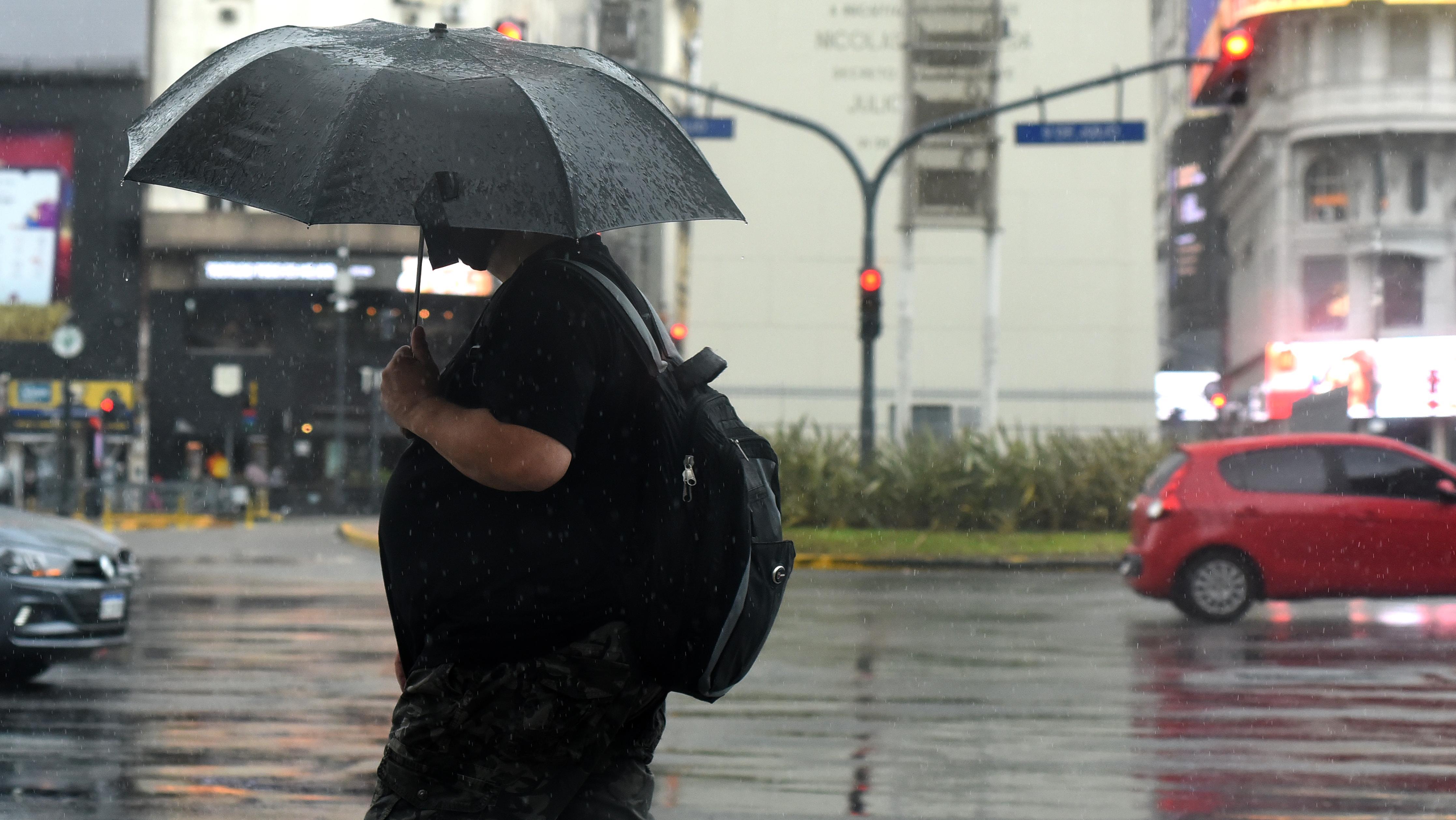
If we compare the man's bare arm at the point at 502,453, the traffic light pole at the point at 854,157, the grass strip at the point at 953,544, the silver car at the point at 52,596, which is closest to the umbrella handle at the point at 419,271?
A: the man's bare arm at the point at 502,453

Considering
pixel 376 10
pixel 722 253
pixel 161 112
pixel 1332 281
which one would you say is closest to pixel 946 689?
pixel 161 112

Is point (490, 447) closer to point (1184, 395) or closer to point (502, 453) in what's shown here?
point (502, 453)

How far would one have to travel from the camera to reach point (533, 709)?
2.32 metres

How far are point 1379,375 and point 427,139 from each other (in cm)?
5243

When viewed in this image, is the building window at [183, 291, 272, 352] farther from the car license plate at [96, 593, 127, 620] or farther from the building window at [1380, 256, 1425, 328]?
the car license plate at [96, 593, 127, 620]

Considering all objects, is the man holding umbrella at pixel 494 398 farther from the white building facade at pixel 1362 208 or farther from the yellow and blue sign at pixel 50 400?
the yellow and blue sign at pixel 50 400

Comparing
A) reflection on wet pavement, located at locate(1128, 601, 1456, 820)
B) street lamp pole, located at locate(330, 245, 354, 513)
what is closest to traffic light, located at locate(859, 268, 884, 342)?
reflection on wet pavement, located at locate(1128, 601, 1456, 820)

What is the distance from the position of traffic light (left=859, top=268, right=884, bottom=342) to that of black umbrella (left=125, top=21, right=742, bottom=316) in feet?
56.6

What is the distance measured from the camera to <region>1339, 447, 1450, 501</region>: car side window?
12992 millimetres

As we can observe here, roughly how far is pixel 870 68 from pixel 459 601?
33180 mm

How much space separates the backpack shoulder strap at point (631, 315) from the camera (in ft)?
7.88

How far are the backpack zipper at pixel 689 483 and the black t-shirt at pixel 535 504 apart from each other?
8cm

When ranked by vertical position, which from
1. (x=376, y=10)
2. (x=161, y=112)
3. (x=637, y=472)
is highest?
(x=376, y=10)

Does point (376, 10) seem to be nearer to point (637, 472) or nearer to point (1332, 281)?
point (1332, 281)
